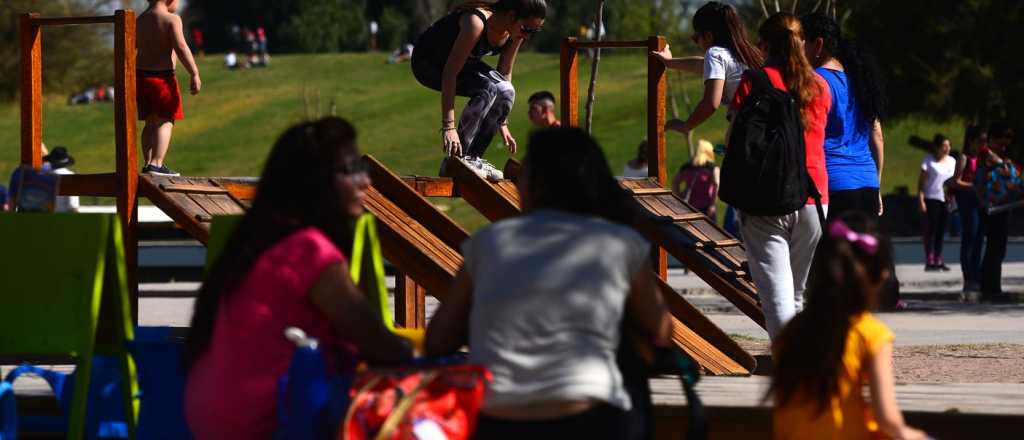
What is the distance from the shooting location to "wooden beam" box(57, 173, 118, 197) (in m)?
7.73

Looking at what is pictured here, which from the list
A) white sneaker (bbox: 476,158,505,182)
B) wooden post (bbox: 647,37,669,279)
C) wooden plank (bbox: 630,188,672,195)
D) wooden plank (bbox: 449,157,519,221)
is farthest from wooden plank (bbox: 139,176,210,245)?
wooden post (bbox: 647,37,669,279)

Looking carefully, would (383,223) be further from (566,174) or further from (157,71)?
(566,174)

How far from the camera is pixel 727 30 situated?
7754mm

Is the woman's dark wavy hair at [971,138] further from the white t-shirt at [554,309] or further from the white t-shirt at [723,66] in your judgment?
the white t-shirt at [554,309]

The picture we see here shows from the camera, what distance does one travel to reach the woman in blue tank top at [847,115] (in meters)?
7.20

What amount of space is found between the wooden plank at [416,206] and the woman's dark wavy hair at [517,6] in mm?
1158

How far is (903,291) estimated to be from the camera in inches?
675

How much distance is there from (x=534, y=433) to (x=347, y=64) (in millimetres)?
69666

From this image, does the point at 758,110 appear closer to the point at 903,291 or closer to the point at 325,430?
the point at 325,430

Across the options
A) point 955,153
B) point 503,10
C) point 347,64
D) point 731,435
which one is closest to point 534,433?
point 731,435

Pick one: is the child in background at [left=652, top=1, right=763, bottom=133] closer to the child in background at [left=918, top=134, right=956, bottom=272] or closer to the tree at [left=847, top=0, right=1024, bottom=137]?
the child in background at [left=918, top=134, right=956, bottom=272]

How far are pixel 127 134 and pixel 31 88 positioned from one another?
1.14 meters

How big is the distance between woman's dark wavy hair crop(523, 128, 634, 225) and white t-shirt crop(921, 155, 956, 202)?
50.1 feet

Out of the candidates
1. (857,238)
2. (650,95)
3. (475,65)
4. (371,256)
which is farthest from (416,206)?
(857,238)
